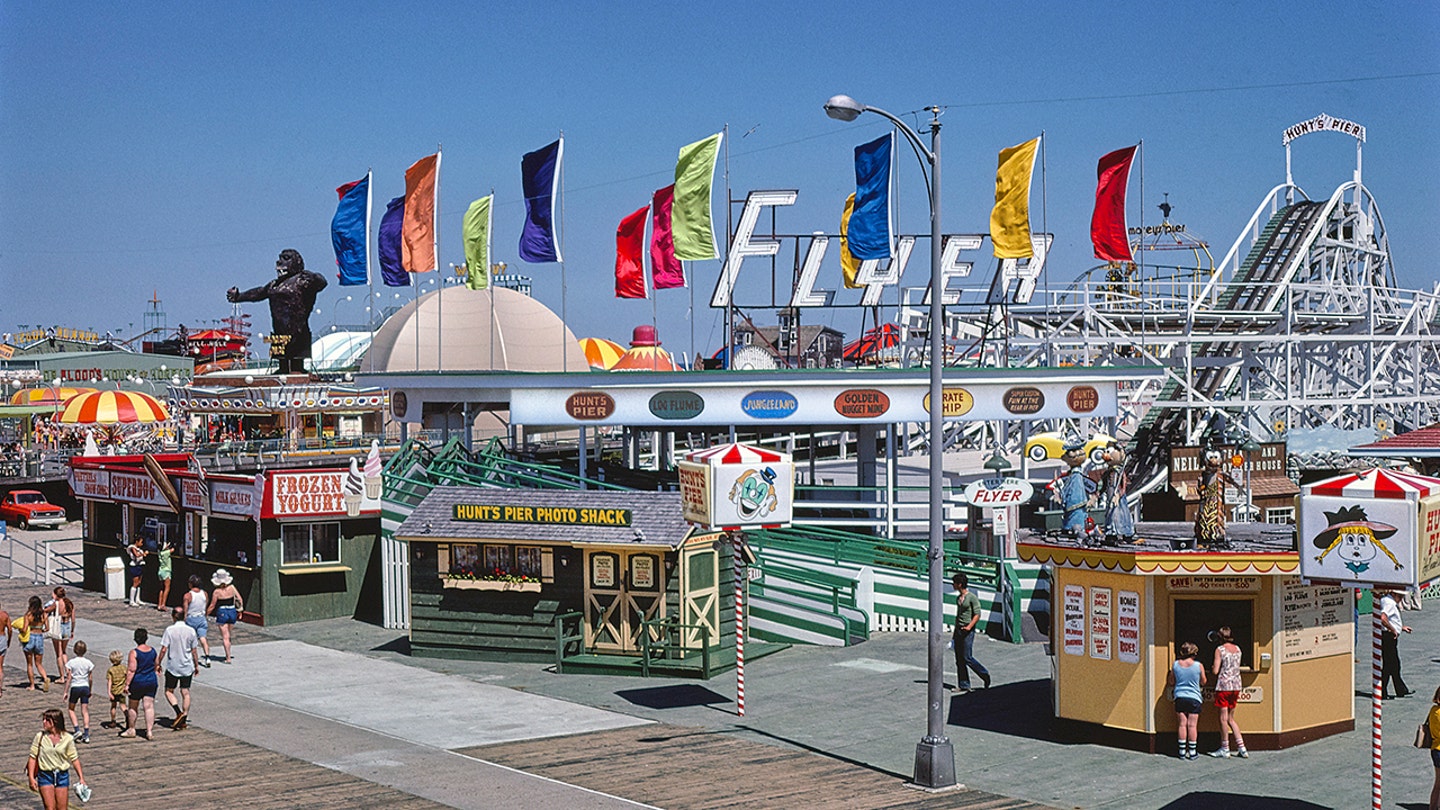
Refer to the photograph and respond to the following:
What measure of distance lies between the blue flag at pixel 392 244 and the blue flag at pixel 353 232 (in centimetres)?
99

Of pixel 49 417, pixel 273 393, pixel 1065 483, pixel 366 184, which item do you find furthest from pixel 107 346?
pixel 1065 483

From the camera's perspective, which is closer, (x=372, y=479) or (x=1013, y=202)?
(x=372, y=479)

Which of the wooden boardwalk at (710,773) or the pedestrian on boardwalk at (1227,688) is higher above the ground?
the pedestrian on boardwalk at (1227,688)

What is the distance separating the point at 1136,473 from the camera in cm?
4447

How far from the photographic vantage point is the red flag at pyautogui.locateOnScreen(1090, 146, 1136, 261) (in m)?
36.7

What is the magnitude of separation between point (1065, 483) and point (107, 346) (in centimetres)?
11589

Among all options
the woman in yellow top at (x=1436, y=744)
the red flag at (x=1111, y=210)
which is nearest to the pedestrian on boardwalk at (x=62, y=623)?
the woman in yellow top at (x=1436, y=744)

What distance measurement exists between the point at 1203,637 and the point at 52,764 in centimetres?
1312

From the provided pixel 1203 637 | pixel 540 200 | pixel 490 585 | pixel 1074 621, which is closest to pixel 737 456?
pixel 1074 621

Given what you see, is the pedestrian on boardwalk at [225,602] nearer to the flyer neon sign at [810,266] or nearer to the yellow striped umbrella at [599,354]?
the flyer neon sign at [810,266]

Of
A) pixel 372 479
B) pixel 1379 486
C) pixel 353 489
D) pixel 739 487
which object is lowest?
pixel 353 489

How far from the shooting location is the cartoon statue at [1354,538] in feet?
48.6

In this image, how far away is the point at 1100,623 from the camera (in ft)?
61.1

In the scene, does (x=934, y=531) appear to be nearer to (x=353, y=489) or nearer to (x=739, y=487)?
(x=739, y=487)
